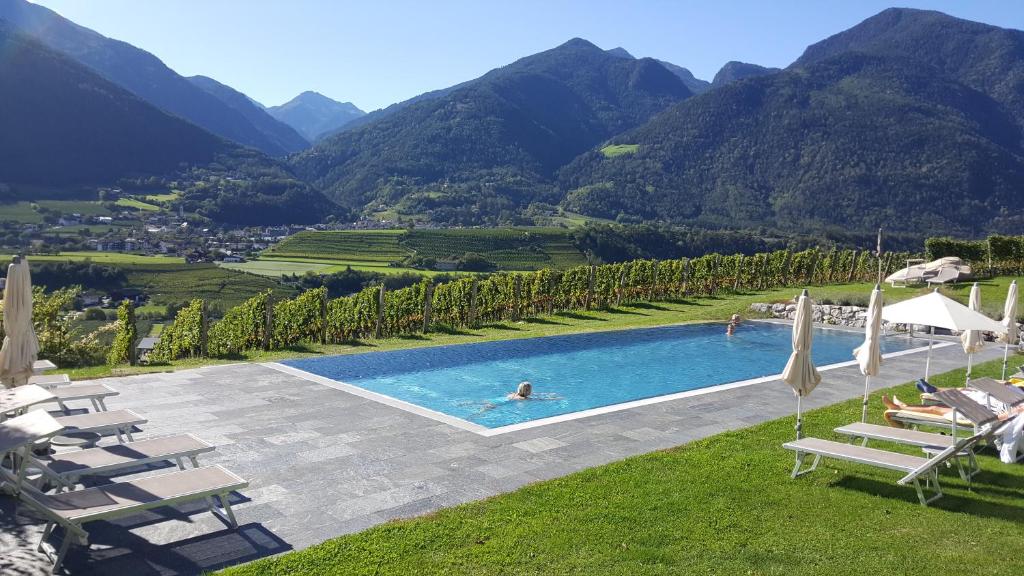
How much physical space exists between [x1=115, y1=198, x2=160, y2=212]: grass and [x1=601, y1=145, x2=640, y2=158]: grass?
80.0m

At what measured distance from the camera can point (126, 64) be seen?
18188cm

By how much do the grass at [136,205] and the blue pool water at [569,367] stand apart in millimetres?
84146

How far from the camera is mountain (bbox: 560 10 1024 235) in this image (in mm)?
91500

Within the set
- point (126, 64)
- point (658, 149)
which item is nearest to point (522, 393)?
point (658, 149)

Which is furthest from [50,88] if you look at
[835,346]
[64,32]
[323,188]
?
[835,346]

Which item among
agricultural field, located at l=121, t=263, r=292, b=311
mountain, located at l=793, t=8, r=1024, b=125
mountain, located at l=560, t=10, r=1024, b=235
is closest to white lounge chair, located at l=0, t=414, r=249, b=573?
agricultural field, located at l=121, t=263, r=292, b=311

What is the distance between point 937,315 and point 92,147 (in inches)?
4431

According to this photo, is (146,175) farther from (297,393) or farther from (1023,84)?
(1023,84)

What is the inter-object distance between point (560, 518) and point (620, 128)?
176089 mm

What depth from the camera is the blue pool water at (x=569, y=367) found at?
11281 millimetres

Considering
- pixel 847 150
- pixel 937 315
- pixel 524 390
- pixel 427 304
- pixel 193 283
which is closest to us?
pixel 937 315

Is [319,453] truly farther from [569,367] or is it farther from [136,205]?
[136,205]

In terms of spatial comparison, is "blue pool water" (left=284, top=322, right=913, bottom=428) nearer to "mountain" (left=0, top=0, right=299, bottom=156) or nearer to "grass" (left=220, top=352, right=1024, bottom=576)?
"grass" (left=220, top=352, right=1024, bottom=576)

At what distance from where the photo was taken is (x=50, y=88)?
9744cm
